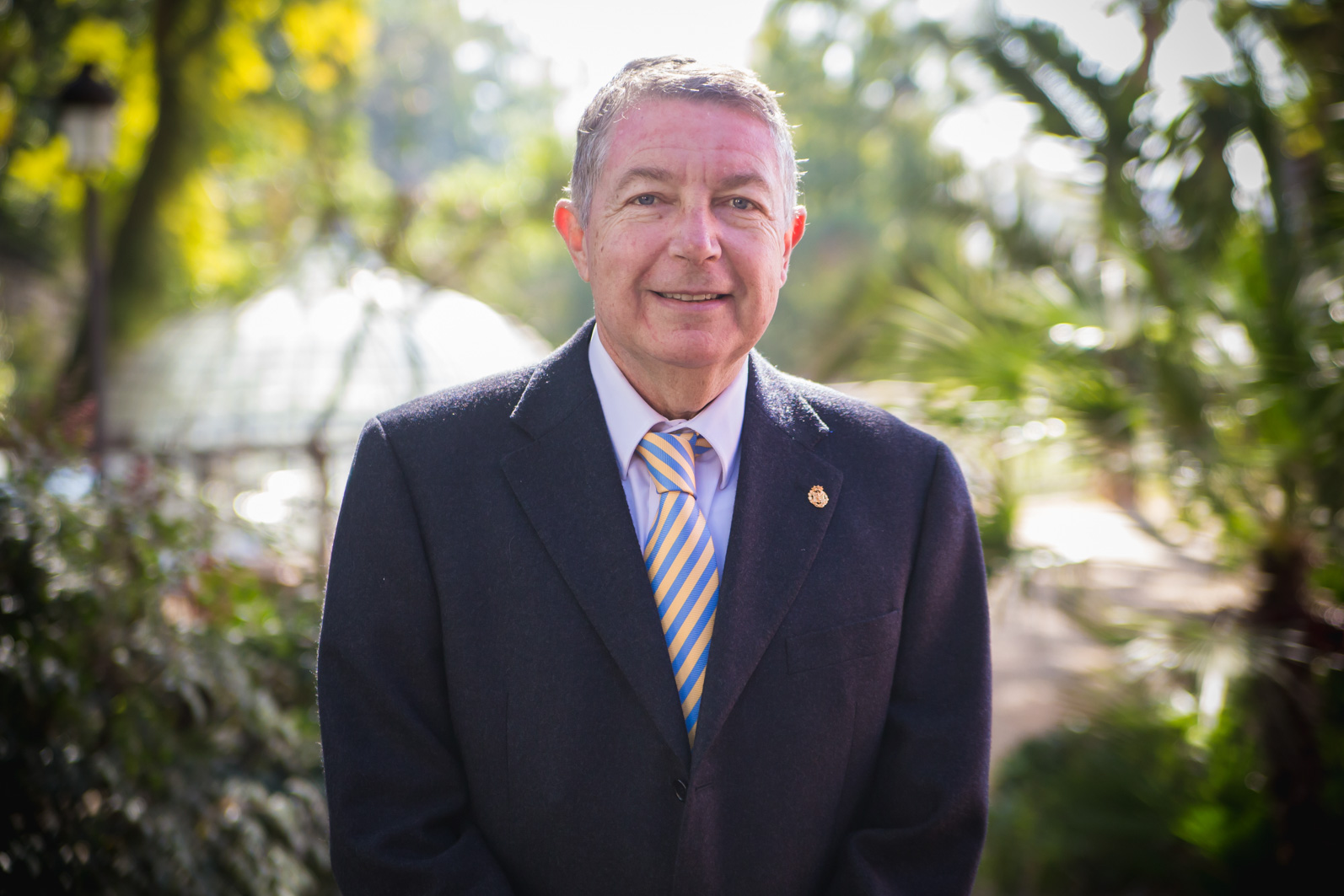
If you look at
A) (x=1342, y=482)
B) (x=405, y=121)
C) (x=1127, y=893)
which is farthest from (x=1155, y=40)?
(x=405, y=121)

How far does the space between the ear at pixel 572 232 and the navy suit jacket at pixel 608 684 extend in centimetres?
22

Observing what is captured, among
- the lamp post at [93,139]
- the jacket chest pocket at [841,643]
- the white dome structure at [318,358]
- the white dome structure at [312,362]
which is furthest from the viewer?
the white dome structure at [318,358]

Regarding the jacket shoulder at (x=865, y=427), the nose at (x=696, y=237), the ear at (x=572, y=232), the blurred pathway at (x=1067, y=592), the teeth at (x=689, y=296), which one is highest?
the ear at (x=572, y=232)

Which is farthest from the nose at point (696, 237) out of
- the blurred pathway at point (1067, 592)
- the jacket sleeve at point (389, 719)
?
the blurred pathway at point (1067, 592)

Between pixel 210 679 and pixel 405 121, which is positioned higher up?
pixel 405 121

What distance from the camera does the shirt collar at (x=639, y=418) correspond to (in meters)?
1.67

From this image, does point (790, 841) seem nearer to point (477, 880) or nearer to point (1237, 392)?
point (477, 880)

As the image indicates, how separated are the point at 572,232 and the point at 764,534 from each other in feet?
2.08

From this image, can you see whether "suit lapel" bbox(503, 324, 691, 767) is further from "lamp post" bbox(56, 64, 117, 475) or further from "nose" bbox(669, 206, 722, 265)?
"lamp post" bbox(56, 64, 117, 475)

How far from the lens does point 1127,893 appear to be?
193 inches

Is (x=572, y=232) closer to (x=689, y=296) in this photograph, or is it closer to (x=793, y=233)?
(x=689, y=296)

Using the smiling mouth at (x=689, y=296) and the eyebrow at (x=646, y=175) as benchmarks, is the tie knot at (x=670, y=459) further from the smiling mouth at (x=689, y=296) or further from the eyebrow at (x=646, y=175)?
the eyebrow at (x=646, y=175)

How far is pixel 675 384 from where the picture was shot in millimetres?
1653

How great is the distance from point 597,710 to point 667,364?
574 mm
